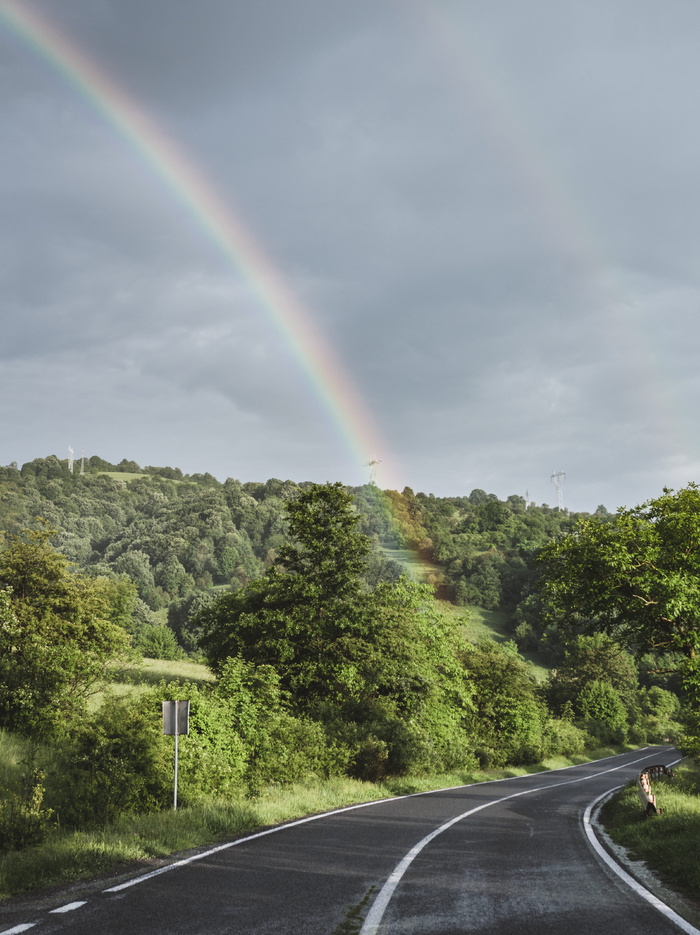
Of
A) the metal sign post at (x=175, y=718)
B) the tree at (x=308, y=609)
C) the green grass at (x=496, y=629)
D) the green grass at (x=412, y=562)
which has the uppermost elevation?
the green grass at (x=412, y=562)

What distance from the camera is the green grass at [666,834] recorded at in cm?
934

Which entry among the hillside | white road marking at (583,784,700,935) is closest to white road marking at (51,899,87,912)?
white road marking at (583,784,700,935)

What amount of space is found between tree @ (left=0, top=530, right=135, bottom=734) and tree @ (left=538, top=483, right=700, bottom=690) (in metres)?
16.3

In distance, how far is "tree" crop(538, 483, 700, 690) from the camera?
13477mm

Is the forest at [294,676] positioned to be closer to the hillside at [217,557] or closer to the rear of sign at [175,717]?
the rear of sign at [175,717]

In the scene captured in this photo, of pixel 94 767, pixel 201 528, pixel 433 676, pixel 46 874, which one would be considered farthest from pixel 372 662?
pixel 201 528

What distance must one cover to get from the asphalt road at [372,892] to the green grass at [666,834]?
846 millimetres

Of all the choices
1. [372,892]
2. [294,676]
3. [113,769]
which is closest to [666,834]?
[372,892]

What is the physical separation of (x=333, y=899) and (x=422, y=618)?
1341 inches

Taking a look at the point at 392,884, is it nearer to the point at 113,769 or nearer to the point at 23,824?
the point at 23,824

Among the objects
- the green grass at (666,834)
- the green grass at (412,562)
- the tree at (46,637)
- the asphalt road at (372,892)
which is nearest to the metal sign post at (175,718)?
the asphalt road at (372,892)

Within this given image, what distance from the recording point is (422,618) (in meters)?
41.0

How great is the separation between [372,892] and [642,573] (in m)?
9.02

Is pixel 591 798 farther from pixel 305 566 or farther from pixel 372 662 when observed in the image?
pixel 305 566
